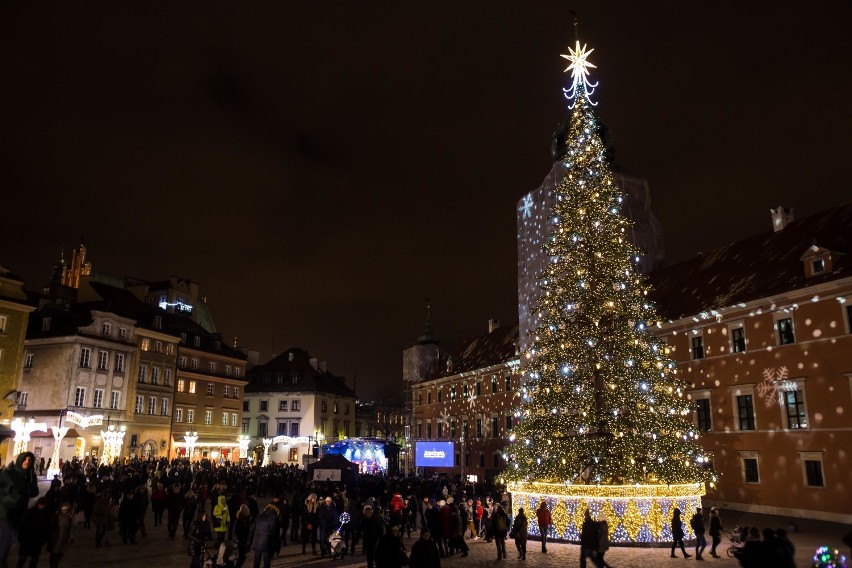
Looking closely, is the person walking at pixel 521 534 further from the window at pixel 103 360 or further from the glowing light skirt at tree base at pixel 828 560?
the window at pixel 103 360

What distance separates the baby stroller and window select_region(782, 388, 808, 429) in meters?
19.8

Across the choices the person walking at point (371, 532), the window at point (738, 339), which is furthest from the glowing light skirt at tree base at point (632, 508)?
the window at point (738, 339)

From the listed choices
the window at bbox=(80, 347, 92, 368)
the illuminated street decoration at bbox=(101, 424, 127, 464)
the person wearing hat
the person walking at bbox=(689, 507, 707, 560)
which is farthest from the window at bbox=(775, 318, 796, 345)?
the window at bbox=(80, 347, 92, 368)

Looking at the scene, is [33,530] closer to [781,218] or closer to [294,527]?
[294,527]

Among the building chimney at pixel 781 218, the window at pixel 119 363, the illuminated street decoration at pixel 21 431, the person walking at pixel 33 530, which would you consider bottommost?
the person walking at pixel 33 530

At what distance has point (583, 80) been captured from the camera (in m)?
32.4

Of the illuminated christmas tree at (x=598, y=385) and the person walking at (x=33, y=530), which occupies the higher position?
the illuminated christmas tree at (x=598, y=385)

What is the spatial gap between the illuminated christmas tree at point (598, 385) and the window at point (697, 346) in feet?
43.4

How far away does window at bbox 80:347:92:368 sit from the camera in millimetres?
45844

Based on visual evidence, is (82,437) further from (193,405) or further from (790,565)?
(790,565)

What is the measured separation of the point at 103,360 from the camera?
47688mm

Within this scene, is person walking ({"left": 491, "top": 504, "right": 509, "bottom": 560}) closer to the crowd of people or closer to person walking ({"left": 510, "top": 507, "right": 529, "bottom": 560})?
the crowd of people

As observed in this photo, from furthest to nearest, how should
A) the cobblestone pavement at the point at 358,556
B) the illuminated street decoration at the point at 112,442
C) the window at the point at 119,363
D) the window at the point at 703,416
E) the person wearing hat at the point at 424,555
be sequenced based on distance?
1. the window at the point at 119,363
2. the illuminated street decoration at the point at 112,442
3. the window at the point at 703,416
4. the cobblestone pavement at the point at 358,556
5. the person wearing hat at the point at 424,555

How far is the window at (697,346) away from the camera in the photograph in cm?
3262
